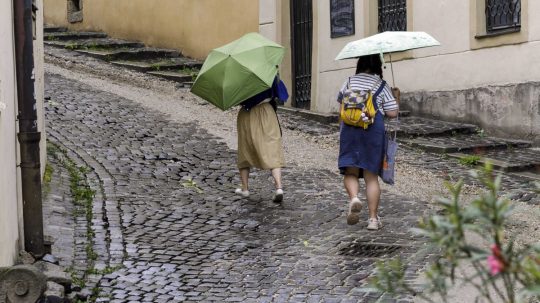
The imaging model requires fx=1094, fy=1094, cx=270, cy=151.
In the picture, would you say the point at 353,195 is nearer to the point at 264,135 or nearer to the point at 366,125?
the point at 366,125

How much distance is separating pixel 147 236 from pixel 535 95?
6.26 m

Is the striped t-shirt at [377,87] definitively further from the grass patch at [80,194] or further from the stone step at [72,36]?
the stone step at [72,36]

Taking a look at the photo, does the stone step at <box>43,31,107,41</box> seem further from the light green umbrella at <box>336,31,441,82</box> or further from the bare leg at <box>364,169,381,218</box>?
the bare leg at <box>364,169,381,218</box>

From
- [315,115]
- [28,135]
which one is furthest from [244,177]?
[315,115]

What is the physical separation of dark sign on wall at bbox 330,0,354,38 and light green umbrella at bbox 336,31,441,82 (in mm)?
7485

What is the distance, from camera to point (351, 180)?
941 centimetres

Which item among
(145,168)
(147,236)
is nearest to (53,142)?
(145,168)

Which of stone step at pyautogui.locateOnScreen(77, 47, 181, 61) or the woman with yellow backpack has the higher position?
stone step at pyautogui.locateOnScreen(77, 47, 181, 61)

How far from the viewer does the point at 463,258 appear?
304 centimetres

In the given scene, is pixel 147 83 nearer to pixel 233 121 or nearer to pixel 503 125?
pixel 233 121

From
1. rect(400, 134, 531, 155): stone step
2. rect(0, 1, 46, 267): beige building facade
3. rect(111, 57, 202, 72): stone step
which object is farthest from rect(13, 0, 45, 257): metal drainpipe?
rect(111, 57, 202, 72): stone step

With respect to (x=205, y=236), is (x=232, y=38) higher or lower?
higher

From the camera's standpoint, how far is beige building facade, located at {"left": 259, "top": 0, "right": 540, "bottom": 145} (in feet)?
44.5

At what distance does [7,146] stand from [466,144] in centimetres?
748
